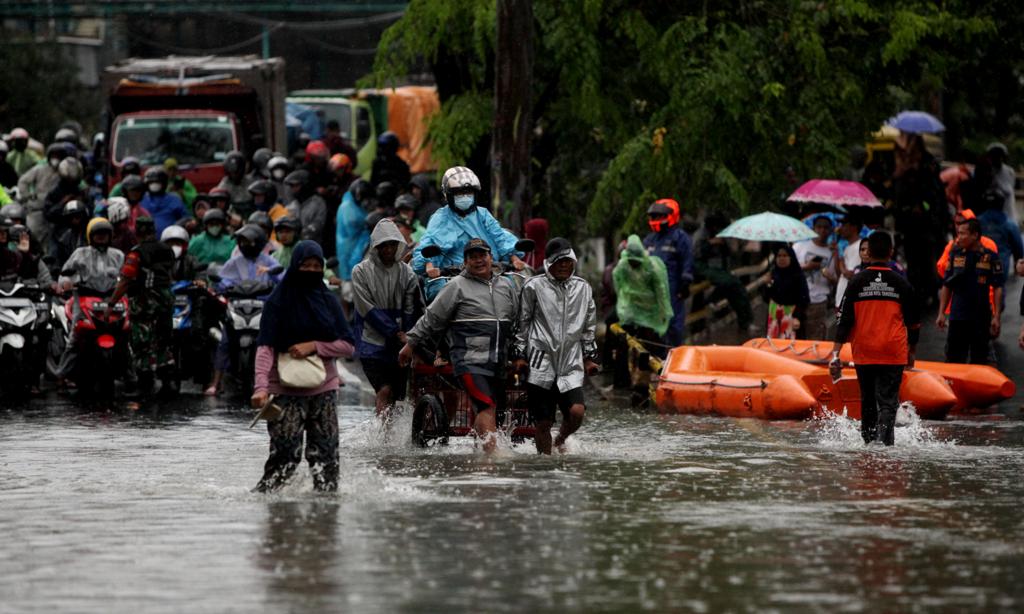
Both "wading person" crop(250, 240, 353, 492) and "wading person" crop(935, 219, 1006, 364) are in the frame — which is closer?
"wading person" crop(250, 240, 353, 492)

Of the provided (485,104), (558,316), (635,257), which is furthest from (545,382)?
(485,104)

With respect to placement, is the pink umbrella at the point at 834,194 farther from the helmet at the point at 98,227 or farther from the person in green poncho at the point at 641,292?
the helmet at the point at 98,227

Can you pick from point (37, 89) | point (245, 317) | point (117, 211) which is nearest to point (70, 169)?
point (117, 211)

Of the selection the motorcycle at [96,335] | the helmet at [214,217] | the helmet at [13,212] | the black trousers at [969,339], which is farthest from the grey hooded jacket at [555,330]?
the helmet at [13,212]

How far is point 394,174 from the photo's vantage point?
96.2 feet

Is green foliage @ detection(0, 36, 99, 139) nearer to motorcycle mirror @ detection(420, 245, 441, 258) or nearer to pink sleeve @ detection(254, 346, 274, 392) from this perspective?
motorcycle mirror @ detection(420, 245, 441, 258)

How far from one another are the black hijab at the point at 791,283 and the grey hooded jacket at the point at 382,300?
7411 millimetres

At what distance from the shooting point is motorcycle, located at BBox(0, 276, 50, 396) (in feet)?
70.8

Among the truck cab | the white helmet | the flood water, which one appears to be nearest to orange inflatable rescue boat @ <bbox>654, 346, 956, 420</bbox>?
the flood water

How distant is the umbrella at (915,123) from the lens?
29.6m

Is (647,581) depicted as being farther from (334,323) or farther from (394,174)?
(394,174)

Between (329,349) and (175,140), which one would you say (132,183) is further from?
(329,349)

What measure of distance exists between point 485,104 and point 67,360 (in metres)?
7.18

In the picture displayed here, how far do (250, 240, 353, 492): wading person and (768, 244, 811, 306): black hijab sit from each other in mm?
10551
